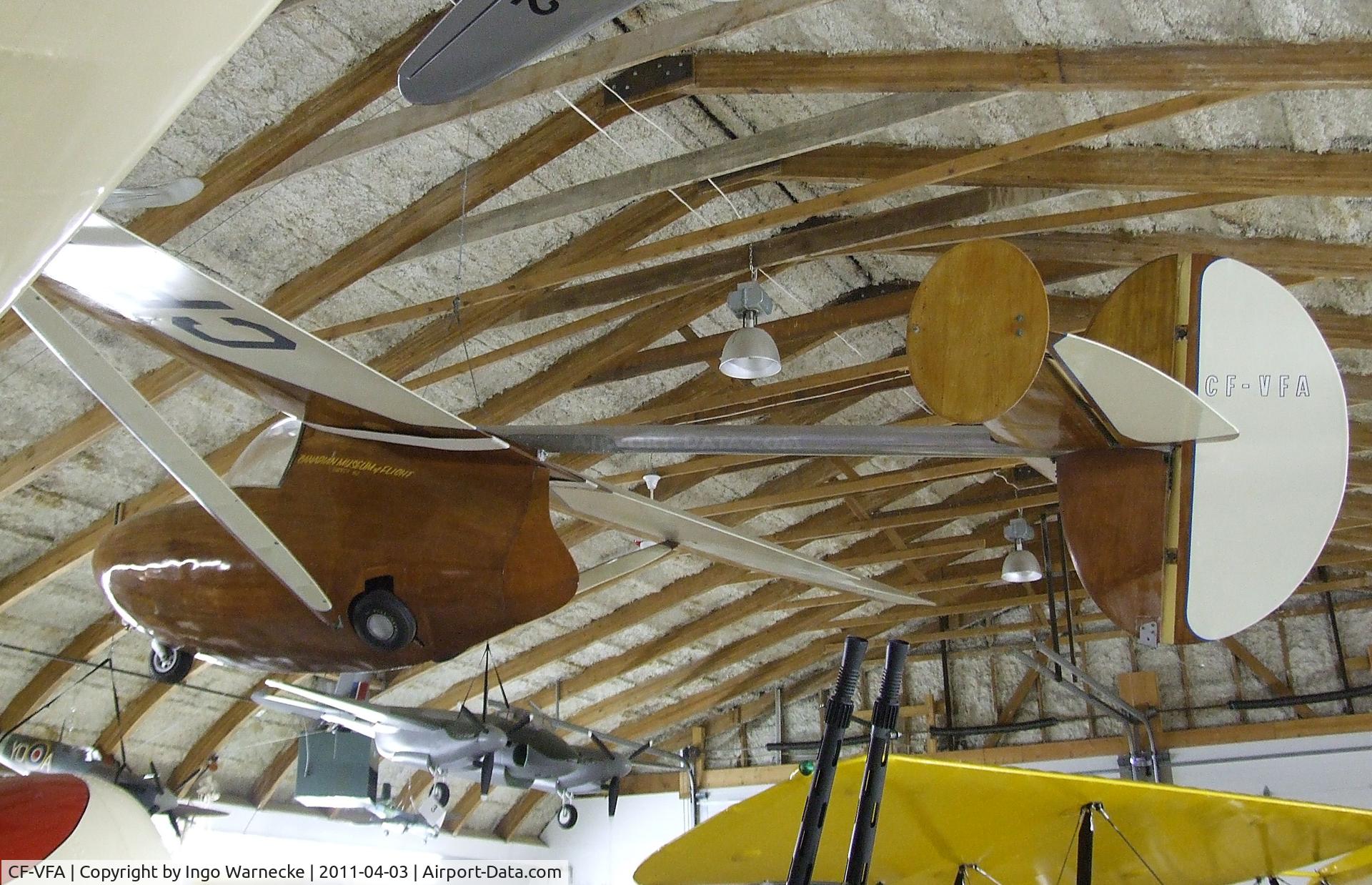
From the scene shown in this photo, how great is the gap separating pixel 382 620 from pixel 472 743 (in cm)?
824

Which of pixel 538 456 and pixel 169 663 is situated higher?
pixel 538 456

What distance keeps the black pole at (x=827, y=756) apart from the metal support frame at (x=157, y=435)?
1.88m

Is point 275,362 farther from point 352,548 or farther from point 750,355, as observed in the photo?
point 750,355

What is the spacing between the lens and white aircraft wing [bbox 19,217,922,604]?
2859 mm

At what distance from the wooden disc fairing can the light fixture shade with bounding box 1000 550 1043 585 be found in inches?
376

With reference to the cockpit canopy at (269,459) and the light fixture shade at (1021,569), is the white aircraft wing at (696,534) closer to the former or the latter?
the cockpit canopy at (269,459)

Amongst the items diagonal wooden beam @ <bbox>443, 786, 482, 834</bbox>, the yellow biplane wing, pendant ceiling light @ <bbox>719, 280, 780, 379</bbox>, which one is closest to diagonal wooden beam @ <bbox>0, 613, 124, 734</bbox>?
diagonal wooden beam @ <bbox>443, 786, 482, 834</bbox>

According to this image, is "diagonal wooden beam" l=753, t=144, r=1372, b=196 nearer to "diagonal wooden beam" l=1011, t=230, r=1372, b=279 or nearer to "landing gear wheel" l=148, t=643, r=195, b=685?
"diagonal wooden beam" l=1011, t=230, r=1372, b=279

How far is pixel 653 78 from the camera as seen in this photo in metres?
6.75

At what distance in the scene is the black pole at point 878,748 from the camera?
2799 mm

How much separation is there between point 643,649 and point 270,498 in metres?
13.1

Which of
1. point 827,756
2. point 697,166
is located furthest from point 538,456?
point 697,166

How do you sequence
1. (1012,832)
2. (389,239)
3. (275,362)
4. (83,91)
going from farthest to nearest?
(389,239) → (1012,832) → (275,362) → (83,91)

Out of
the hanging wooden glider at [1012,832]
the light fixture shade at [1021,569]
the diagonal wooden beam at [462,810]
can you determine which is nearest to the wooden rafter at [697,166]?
the hanging wooden glider at [1012,832]
